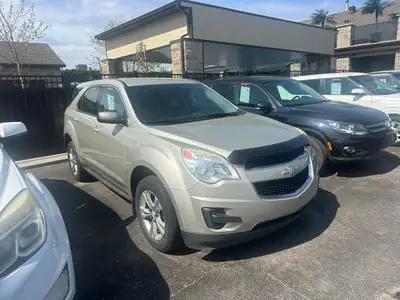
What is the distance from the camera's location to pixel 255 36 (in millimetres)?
14609

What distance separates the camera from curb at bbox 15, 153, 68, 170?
623 centimetres

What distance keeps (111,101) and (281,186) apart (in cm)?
240

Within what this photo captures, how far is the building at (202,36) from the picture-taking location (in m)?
11.9

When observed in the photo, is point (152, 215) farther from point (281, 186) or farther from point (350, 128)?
point (350, 128)

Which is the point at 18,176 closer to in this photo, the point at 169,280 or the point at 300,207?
the point at 169,280

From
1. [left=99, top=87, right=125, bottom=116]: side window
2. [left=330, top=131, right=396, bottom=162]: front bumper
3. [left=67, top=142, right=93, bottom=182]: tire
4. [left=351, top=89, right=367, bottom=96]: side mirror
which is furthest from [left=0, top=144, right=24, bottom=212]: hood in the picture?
[left=351, top=89, right=367, bottom=96]: side mirror

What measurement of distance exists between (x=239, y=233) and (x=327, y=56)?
1948cm

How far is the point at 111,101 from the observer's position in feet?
13.0

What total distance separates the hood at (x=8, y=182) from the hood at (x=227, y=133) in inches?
51.0

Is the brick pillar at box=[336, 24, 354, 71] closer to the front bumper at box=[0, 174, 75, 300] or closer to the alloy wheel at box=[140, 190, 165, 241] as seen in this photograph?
the alloy wheel at box=[140, 190, 165, 241]

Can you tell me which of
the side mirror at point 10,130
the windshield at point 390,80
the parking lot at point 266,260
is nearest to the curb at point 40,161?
the parking lot at point 266,260

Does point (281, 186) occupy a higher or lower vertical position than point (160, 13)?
lower

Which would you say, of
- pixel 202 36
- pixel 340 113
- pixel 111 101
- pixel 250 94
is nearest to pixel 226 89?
pixel 250 94

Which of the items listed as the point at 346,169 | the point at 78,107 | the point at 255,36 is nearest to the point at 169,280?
the point at 78,107
